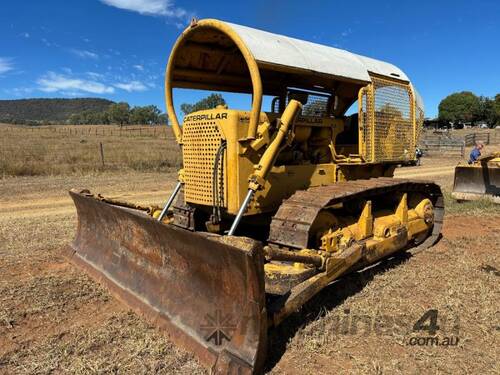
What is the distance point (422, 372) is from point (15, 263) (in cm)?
519

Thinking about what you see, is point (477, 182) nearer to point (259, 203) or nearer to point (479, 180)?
point (479, 180)

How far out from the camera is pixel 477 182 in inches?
419

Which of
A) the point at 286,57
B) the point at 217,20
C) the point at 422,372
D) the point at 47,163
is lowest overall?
the point at 422,372

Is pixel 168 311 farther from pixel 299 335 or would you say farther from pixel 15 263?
pixel 15 263

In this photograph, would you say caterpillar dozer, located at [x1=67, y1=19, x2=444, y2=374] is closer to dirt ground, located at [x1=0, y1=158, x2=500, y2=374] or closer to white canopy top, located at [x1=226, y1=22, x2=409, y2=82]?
white canopy top, located at [x1=226, y1=22, x2=409, y2=82]

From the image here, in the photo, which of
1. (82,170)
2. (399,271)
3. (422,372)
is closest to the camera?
(422,372)

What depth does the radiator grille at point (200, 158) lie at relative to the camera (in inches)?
183

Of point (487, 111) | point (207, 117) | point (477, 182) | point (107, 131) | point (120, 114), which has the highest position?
point (120, 114)

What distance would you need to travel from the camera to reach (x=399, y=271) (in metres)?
5.54

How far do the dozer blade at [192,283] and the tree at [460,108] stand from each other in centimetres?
8803

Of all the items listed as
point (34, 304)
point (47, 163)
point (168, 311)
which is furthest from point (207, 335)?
point (47, 163)

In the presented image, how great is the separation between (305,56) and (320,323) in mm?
2850

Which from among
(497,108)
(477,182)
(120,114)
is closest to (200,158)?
(477,182)

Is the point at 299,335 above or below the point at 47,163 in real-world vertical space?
below
